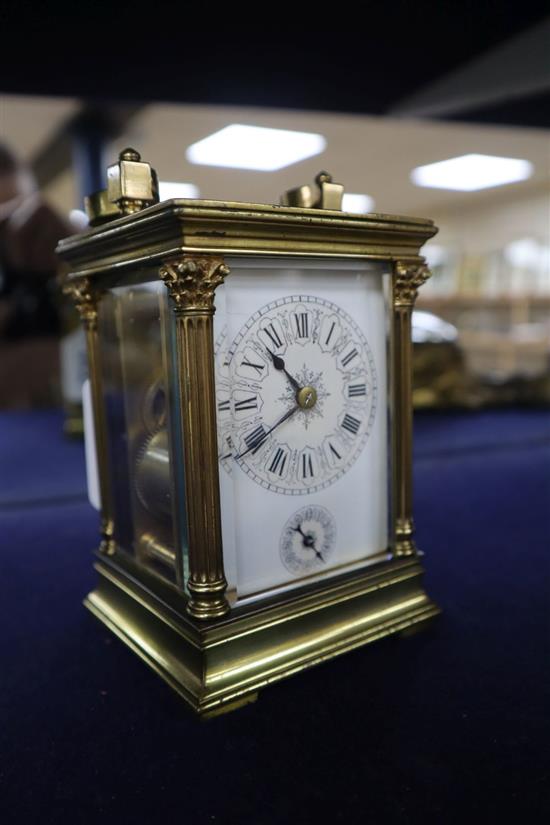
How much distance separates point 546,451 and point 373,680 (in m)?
1.49

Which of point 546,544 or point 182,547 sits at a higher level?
point 182,547

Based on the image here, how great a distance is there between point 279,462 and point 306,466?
0.15 feet

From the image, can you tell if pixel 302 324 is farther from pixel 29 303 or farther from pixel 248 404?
pixel 29 303

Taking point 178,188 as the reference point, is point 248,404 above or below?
below

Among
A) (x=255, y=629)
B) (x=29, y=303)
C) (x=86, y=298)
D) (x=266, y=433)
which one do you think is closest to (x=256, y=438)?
(x=266, y=433)

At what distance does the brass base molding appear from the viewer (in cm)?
73

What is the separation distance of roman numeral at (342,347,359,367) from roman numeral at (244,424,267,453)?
15 centimetres

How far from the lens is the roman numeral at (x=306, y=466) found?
2.70 feet

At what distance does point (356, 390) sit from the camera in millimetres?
855

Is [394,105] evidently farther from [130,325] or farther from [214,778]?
[214,778]

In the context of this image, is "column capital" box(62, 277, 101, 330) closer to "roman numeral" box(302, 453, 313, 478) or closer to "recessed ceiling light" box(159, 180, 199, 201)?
"roman numeral" box(302, 453, 313, 478)

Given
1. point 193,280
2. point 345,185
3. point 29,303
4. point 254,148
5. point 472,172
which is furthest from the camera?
point 472,172

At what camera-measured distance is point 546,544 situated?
47.5 inches

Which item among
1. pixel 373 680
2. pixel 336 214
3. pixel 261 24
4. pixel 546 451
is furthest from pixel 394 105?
pixel 373 680
